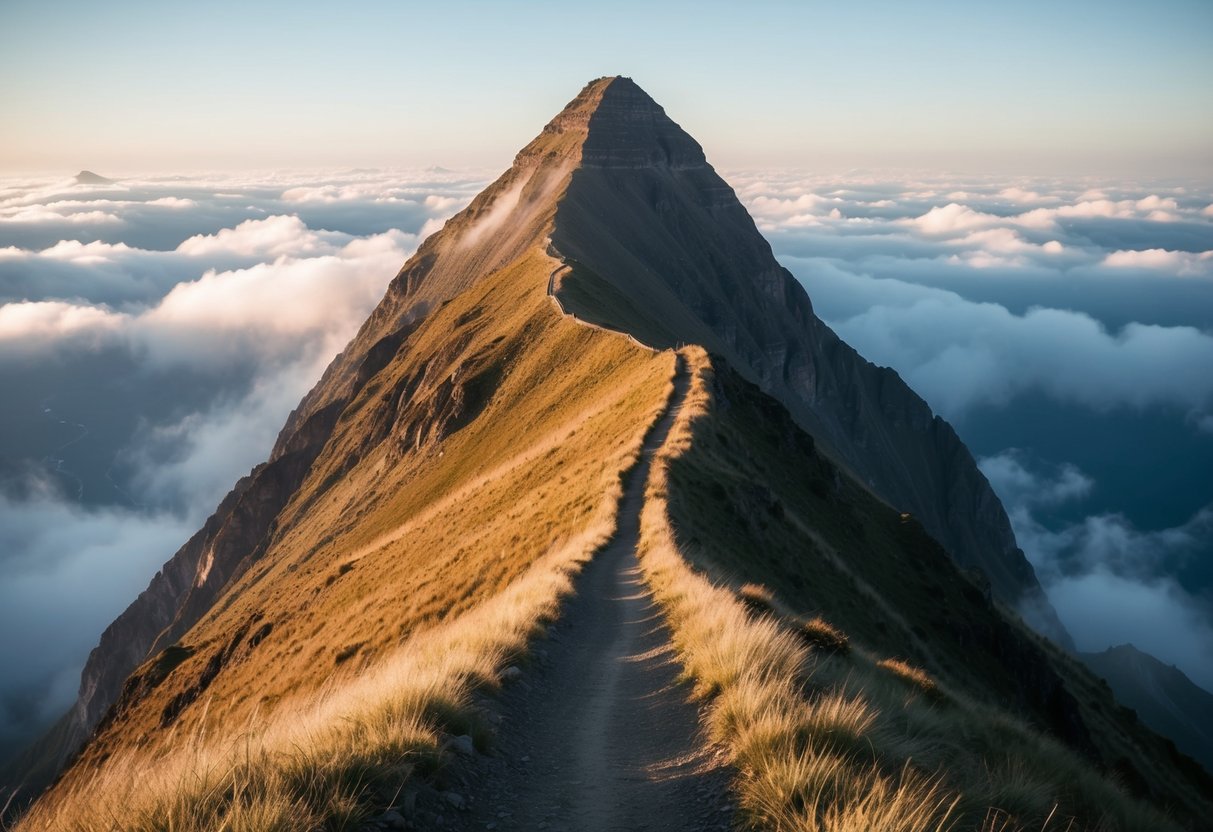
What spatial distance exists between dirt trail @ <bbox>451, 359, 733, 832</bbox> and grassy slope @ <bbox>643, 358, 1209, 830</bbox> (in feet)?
1.46

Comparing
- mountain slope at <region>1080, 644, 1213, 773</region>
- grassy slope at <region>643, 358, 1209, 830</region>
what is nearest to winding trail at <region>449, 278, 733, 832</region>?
grassy slope at <region>643, 358, 1209, 830</region>

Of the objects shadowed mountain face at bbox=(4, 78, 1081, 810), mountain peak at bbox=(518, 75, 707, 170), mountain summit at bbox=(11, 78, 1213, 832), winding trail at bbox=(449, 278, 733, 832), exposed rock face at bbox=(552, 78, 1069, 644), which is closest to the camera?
mountain summit at bbox=(11, 78, 1213, 832)

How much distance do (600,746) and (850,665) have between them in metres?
5.22

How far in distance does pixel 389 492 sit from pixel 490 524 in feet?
130

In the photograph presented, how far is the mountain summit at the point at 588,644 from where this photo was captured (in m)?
6.56

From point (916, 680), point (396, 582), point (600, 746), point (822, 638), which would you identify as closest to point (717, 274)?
point (396, 582)

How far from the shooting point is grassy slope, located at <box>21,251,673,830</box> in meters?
6.19

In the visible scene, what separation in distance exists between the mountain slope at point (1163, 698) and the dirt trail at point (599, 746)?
177439 mm

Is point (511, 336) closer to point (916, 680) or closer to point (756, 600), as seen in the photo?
point (756, 600)

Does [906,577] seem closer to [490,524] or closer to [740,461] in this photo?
[740,461]

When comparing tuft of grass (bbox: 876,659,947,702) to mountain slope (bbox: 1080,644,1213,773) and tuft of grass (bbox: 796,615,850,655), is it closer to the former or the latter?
tuft of grass (bbox: 796,615,850,655)

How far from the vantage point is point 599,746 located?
871 cm

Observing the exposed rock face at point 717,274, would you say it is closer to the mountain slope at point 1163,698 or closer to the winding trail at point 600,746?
the mountain slope at point 1163,698

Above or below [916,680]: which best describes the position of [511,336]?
below
